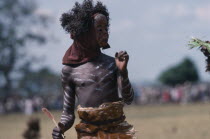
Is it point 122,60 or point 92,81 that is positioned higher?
point 122,60

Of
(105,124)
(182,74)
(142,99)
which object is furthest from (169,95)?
(105,124)

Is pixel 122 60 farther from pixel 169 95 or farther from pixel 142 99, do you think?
pixel 142 99

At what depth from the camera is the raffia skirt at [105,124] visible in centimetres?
645

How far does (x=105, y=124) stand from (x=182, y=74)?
7049 centimetres

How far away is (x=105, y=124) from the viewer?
21.2ft

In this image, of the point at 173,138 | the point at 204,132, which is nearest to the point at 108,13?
the point at 173,138

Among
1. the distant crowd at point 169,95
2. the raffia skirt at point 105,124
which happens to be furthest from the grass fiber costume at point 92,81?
the distant crowd at point 169,95

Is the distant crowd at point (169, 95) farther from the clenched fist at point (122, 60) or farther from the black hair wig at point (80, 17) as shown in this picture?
the clenched fist at point (122, 60)

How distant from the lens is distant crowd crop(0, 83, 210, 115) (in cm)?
4774

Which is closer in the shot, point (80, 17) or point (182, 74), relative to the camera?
point (80, 17)

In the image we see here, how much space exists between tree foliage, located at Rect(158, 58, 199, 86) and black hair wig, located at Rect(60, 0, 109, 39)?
69.2 metres

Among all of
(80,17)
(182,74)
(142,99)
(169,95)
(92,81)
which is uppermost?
(182,74)

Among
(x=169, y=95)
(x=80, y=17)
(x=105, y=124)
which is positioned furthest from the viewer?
(x=169, y=95)

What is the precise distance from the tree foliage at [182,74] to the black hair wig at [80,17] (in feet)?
227
